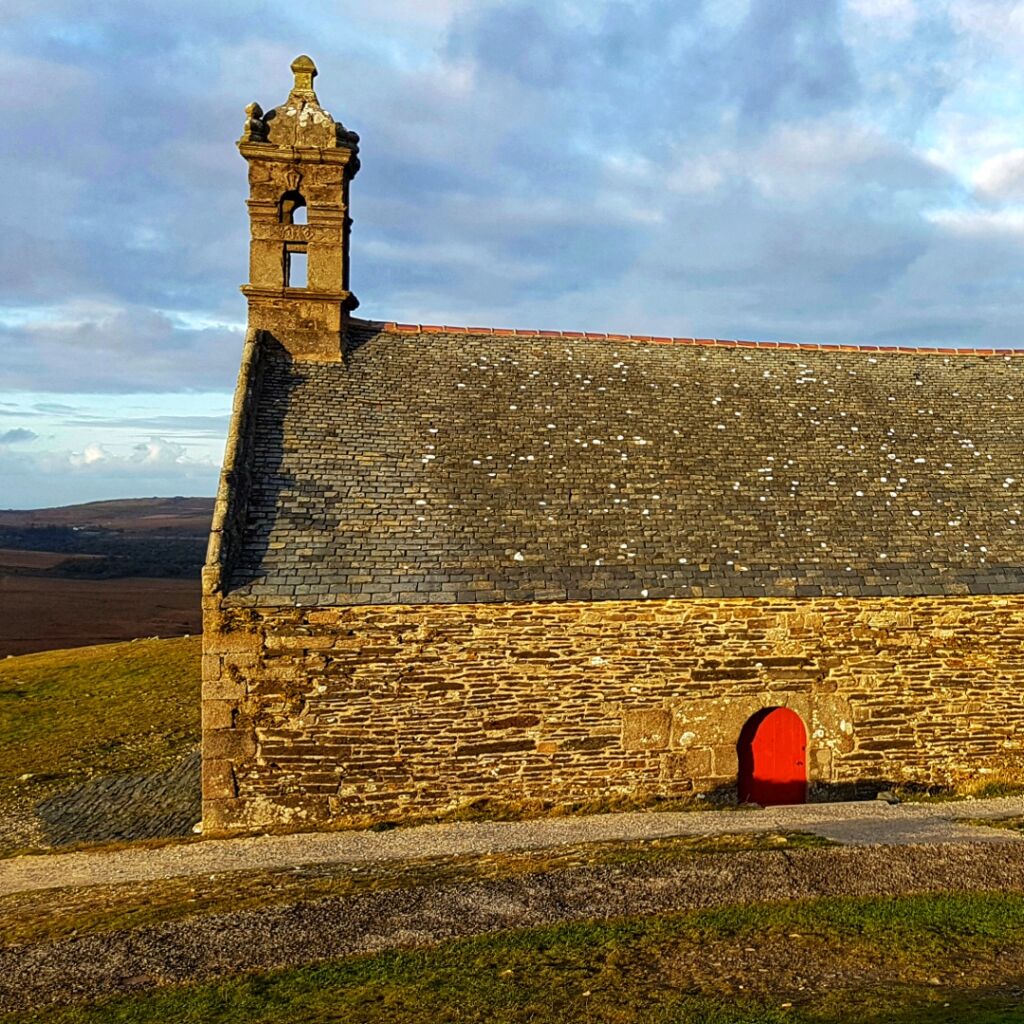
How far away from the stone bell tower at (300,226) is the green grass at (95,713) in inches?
361

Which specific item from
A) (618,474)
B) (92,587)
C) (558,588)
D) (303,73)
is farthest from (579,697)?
(92,587)

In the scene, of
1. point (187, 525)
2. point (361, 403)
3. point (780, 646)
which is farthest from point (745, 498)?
point (187, 525)

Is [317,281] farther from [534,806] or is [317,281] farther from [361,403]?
[534,806]

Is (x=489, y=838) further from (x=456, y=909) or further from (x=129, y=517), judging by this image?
(x=129, y=517)

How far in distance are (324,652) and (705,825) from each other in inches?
231

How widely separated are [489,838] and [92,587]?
58.6 metres

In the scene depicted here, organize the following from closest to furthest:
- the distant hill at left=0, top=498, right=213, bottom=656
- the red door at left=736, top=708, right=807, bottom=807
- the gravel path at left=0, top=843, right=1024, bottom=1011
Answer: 1. the gravel path at left=0, top=843, right=1024, bottom=1011
2. the red door at left=736, top=708, right=807, bottom=807
3. the distant hill at left=0, top=498, right=213, bottom=656

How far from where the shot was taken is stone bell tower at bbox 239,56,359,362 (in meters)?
16.8

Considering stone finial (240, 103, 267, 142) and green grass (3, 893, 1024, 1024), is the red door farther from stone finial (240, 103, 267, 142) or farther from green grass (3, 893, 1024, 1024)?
stone finial (240, 103, 267, 142)

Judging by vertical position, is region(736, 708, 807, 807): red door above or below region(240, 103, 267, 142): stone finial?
below

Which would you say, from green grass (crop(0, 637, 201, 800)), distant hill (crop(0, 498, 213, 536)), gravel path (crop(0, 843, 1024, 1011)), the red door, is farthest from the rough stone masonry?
distant hill (crop(0, 498, 213, 536))

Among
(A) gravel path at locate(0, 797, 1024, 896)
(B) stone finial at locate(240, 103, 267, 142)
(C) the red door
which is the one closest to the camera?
(A) gravel path at locate(0, 797, 1024, 896)

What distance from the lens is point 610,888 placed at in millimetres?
8844

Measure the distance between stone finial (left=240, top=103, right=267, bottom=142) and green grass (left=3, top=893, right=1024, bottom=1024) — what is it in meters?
15.0
